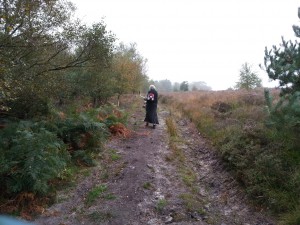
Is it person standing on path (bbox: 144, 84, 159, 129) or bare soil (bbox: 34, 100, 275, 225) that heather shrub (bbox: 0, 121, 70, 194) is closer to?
bare soil (bbox: 34, 100, 275, 225)

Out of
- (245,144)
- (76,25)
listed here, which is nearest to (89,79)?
(76,25)

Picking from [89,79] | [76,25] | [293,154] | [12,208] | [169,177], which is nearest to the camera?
[12,208]

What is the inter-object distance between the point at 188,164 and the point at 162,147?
179cm

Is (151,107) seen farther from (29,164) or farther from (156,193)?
(29,164)

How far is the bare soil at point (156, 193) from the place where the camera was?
616 cm

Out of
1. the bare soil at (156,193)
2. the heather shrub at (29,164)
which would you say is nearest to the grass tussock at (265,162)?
the bare soil at (156,193)

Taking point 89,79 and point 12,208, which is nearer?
point 12,208

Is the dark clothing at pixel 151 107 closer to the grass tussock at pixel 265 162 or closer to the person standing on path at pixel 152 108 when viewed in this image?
the person standing on path at pixel 152 108

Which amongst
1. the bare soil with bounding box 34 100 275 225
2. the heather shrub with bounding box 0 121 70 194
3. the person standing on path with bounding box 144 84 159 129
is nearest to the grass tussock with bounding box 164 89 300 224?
the bare soil with bounding box 34 100 275 225

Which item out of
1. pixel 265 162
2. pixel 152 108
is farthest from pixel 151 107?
pixel 265 162

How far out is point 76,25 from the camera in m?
14.0

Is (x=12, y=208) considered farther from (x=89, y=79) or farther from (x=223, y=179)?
(x=89, y=79)

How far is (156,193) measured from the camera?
7.25m

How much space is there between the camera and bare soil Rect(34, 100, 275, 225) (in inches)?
243
